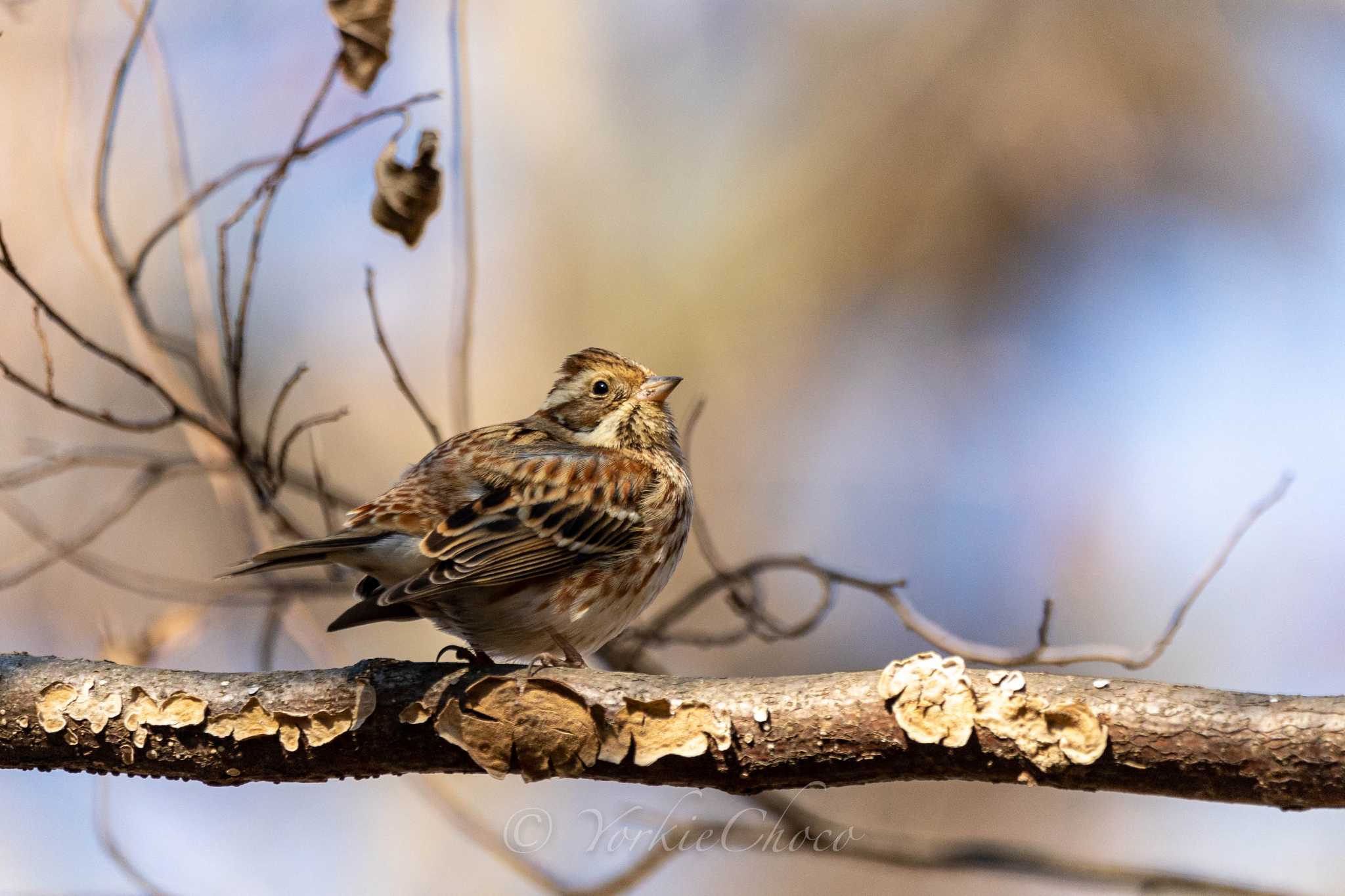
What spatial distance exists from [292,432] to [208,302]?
98 centimetres

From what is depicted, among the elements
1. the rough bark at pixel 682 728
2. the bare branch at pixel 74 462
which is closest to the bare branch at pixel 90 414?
the bare branch at pixel 74 462

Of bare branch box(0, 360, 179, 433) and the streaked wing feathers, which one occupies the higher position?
bare branch box(0, 360, 179, 433)

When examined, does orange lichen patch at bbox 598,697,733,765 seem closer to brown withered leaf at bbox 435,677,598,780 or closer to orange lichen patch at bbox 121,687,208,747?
brown withered leaf at bbox 435,677,598,780

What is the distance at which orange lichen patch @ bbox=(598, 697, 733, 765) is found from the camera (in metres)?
2.78

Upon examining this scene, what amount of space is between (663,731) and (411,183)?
79.2 inches

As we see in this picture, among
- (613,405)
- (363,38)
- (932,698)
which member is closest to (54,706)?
(932,698)

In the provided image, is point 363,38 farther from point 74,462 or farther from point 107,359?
point 74,462

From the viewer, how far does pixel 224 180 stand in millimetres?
3998

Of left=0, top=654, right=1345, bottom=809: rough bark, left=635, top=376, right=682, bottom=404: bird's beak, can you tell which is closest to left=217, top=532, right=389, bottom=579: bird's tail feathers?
left=0, top=654, right=1345, bottom=809: rough bark

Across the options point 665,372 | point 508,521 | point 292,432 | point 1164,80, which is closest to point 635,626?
point 508,521

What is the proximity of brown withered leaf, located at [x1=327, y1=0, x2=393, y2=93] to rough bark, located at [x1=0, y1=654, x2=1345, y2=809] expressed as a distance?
189 centimetres

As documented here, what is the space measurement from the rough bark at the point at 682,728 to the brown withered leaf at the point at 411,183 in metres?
1.54

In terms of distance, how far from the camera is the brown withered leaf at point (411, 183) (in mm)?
3922

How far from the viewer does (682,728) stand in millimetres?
2781
